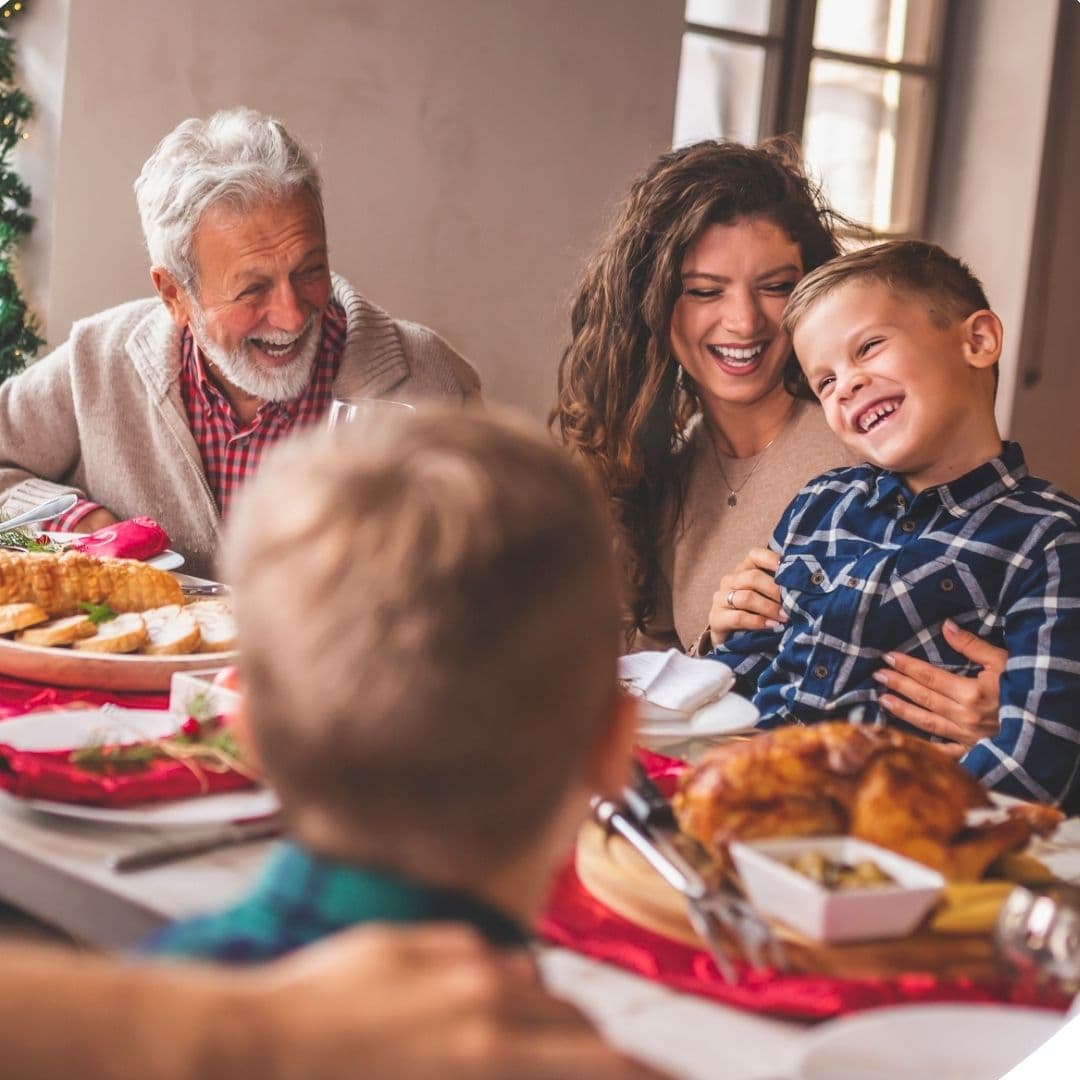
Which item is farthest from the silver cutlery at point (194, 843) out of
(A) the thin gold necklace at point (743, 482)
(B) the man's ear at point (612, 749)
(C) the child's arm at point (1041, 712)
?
(A) the thin gold necklace at point (743, 482)

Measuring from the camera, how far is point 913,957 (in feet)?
1.53

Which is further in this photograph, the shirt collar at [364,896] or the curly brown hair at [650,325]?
the curly brown hair at [650,325]

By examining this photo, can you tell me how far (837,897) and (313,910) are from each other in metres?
0.21

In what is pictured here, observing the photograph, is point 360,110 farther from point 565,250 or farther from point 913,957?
point 913,957

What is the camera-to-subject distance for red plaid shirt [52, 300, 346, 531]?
1506 mm

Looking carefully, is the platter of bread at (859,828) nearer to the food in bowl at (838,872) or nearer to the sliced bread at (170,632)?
the food in bowl at (838,872)

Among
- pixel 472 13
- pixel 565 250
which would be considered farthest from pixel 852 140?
pixel 472 13

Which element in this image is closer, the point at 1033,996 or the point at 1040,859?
the point at 1033,996

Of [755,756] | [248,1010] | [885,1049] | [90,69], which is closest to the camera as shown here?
[248,1010]

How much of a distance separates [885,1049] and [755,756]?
0.54 feet

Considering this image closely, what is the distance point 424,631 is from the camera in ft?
0.98

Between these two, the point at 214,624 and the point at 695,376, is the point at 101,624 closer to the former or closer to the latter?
the point at 214,624

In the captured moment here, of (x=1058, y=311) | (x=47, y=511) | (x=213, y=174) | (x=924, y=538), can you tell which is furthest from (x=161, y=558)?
(x=1058, y=311)

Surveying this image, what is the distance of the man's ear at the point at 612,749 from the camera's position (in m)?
0.34
